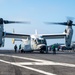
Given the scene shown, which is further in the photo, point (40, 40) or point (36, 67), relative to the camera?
Answer: point (40, 40)

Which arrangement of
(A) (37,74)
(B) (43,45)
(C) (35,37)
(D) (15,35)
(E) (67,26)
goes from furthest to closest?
(D) (15,35), (E) (67,26), (C) (35,37), (B) (43,45), (A) (37,74)

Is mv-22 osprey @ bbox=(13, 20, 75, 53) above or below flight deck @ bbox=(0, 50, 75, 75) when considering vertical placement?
above

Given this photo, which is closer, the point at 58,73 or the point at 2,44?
the point at 58,73

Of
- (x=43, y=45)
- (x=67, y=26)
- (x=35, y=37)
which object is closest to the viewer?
(x=43, y=45)

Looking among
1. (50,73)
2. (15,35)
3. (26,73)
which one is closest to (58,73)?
(50,73)

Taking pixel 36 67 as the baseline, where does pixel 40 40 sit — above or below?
above

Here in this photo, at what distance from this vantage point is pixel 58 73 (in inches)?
511

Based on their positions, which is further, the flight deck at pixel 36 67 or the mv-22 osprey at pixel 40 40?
the mv-22 osprey at pixel 40 40

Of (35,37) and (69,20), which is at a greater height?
(69,20)

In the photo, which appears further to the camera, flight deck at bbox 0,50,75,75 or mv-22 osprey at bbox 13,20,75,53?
mv-22 osprey at bbox 13,20,75,53

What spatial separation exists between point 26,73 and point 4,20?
36243mm

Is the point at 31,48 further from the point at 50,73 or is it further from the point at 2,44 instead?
the point at 50,73

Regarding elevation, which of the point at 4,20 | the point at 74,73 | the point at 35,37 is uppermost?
the point at 4,20

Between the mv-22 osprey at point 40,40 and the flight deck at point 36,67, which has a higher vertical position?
the mv-22 osprey at point 40,40
